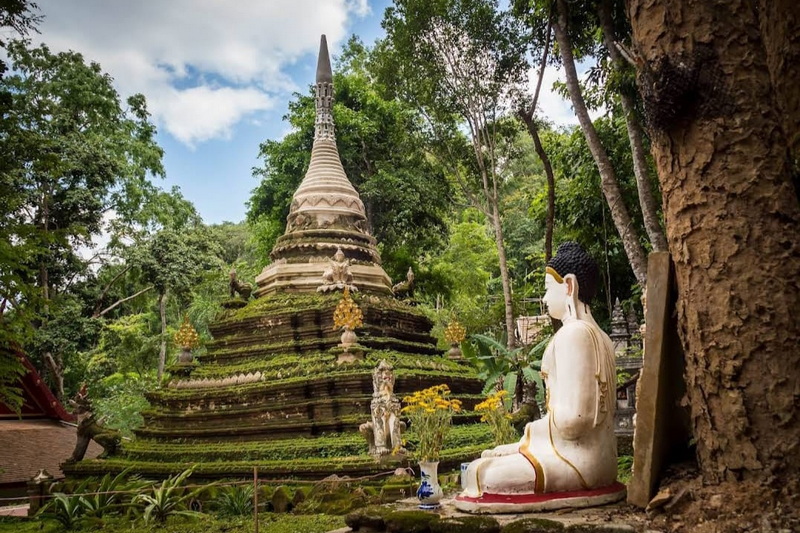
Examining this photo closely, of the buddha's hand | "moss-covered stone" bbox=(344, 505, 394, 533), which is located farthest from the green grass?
the buddha's hand

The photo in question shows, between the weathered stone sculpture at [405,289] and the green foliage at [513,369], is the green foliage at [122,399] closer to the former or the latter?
the weathered stone sculpture at [405,289]

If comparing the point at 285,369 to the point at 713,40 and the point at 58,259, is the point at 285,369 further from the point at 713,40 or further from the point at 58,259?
the point at 58,259

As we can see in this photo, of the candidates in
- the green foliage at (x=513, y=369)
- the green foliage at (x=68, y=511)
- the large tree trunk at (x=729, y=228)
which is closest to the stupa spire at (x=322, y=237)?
the green foliage at (x=513, y=369)

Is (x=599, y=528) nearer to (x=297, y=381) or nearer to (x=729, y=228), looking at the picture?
(x=729, y=228)

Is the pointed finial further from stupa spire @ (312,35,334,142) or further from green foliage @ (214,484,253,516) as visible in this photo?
green foliage @ (214,484,253,516)

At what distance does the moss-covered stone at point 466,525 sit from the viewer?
3.38 metres

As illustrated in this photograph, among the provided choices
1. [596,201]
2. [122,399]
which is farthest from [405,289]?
[122,399]

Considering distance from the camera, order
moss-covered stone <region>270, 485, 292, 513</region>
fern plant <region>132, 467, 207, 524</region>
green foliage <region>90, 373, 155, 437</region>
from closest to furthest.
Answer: fern plant <region>132, 467, 207, 524</region> → moss-covered stone <region>270, 485, 292, 513</region> → green foliage <region>90, 373, 155, 437</region>

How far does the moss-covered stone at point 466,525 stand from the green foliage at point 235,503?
689cm

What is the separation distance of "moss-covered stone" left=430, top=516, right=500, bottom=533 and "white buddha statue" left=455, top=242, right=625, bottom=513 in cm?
29

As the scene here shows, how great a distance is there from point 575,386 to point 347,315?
1042 centimetres

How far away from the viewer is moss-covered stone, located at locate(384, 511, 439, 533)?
3639 mm

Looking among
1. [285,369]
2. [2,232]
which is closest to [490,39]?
[285,369]

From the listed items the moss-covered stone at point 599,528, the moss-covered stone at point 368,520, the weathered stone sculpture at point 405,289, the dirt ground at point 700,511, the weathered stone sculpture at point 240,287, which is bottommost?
the moss-covered stone at point 368,520
